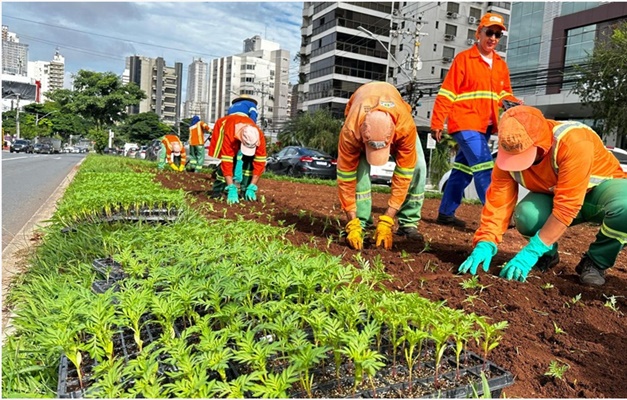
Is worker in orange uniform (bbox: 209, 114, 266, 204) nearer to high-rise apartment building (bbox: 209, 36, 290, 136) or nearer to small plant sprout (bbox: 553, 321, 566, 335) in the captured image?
small plant sprout (bbox: 553, 321, 566, 335)

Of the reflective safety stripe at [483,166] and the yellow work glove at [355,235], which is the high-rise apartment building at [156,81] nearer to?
the reflective safety stripe at [483,166]

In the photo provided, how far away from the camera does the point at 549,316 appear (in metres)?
2.50

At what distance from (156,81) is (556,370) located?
9063 cm

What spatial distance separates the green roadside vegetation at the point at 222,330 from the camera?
1511 mm

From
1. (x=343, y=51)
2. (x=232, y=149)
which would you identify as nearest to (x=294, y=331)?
(x=232, y=149)

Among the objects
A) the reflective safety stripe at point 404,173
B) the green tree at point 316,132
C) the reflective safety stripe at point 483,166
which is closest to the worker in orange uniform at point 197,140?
the reflective safety stripe at point 483,166

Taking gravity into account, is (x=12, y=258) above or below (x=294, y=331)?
below

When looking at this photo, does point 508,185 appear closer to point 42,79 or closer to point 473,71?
point 473,71

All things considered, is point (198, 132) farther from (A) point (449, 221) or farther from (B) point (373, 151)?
(B) point (373, 151)

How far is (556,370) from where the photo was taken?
188 cm

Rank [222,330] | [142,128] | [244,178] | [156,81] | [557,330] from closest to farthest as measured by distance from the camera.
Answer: [222,330]
[557,330]
[244,178]
[142,128]
[156,81]

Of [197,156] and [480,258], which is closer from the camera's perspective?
[480,258]

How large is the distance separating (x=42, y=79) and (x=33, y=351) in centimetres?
9356

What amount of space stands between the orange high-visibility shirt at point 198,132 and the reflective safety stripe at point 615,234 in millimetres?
10952
